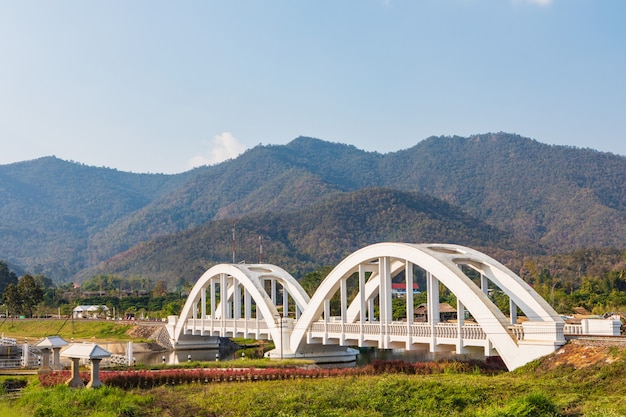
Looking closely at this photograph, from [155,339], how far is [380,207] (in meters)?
98.7

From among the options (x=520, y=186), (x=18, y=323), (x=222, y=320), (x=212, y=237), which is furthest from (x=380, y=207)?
(x=222, y=320)

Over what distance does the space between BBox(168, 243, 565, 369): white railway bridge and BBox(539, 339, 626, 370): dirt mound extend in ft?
1.47

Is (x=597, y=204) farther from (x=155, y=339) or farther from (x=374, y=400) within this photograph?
(x=374, y=400)

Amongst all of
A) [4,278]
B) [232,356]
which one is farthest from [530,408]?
[4,278]

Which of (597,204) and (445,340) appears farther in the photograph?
(597,204)

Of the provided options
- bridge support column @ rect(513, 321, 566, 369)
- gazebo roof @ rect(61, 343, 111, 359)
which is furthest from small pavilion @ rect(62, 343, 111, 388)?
bridge support column @ rect(513, 321, 566, 369)

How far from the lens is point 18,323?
211 feet

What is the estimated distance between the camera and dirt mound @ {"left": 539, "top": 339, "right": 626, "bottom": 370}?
17.3 m

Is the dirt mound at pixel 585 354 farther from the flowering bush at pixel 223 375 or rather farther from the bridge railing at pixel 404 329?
the flowering bush at pixel 223 375

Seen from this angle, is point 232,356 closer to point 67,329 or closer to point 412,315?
point 412,315

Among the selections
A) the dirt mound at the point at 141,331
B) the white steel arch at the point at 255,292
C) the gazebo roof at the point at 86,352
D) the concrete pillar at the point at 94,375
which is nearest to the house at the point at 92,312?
the dirt mound at the point at 141,331

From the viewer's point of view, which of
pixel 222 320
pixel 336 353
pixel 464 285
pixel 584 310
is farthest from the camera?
pixel 584 310

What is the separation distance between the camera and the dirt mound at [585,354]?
1727 cm

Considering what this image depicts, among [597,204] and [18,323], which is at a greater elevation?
[597,204]
